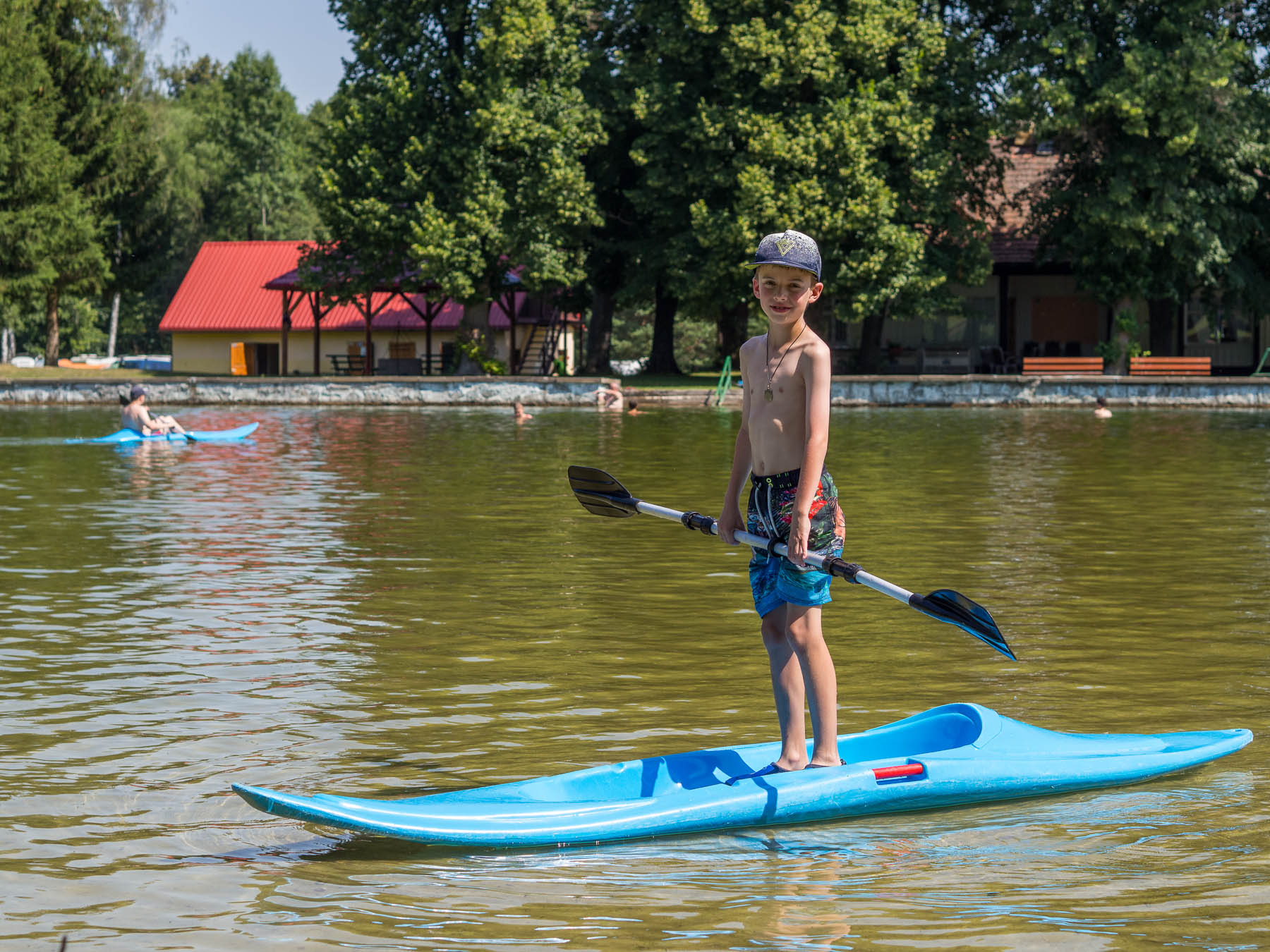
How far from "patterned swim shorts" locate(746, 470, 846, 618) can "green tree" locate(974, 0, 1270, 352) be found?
39465mm

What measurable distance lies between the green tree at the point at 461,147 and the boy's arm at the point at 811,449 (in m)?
41.9

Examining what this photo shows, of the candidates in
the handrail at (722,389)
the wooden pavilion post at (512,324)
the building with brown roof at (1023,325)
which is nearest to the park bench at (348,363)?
the wooden pavilion post at (512,324)

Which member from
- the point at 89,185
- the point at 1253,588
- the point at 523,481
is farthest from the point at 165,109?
the point at 1253,588

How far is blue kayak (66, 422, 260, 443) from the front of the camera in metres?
26.5

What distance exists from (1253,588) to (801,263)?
266 inches

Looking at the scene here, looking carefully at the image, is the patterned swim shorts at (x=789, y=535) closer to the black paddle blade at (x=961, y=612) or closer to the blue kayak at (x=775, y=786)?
the black paddle blade at (x=961, y=612)

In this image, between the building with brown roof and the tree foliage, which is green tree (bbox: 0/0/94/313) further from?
the tree foliage

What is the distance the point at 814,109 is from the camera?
46.0m

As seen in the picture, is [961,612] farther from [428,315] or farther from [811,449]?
[428,315]

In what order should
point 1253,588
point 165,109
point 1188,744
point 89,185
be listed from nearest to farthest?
point 1188,744 < point 1253,588 < point 89,185 < point 165,109

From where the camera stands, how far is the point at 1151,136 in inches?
1735

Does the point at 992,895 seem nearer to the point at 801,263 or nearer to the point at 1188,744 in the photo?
the point at 1188,744

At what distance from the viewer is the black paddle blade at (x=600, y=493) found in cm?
777

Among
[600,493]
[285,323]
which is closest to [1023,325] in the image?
[285,323]
